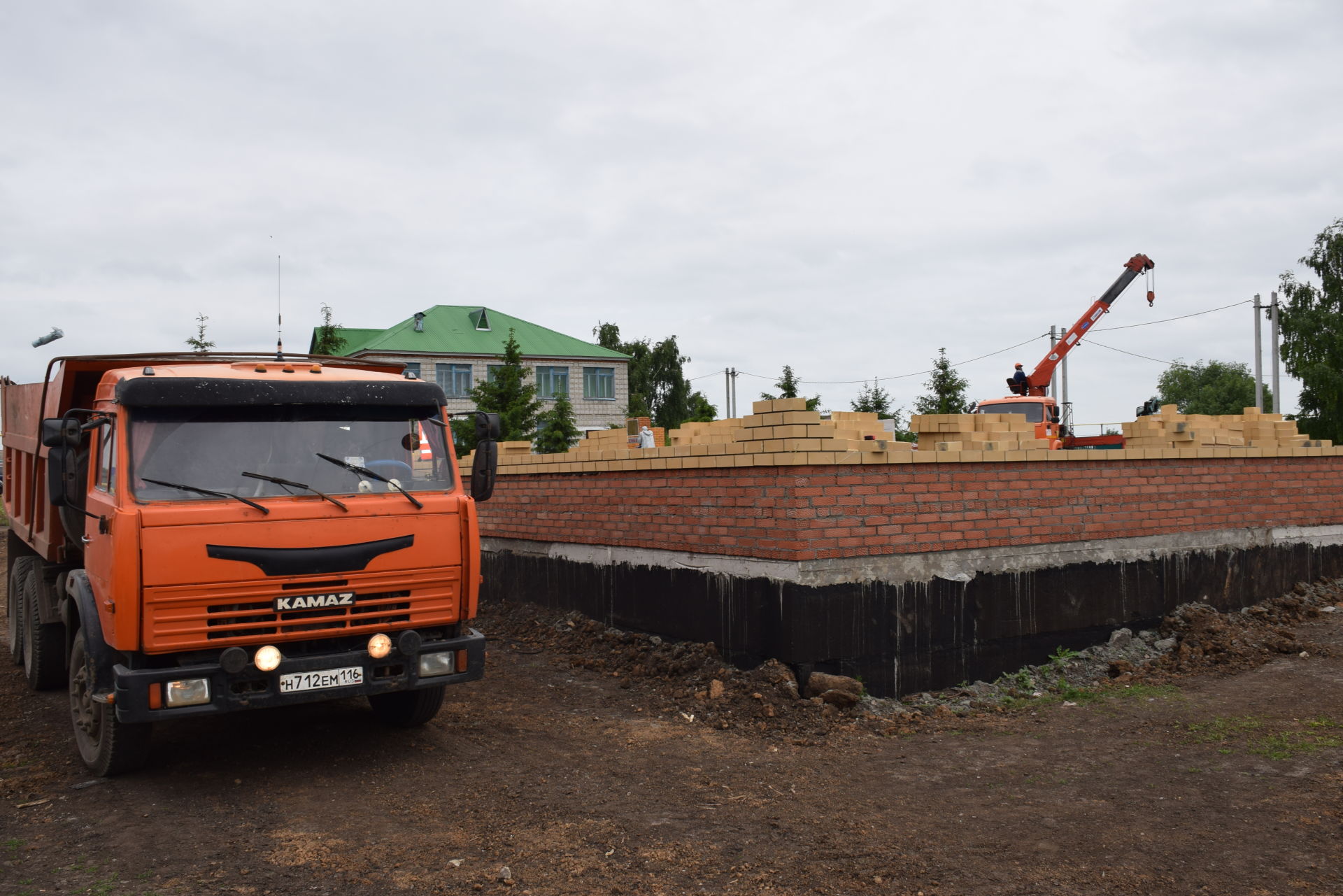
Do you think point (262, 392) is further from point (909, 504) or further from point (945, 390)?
point (945, 390)

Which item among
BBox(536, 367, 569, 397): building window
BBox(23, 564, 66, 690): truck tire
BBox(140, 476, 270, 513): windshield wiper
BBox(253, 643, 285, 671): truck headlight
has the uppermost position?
BBox(536, 367, 569, 397): building window

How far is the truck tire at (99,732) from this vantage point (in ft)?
18.7

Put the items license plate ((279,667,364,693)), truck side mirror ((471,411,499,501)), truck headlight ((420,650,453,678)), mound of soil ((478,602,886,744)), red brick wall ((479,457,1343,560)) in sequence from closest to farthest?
license plate ((279,667,364,693)), truck headlight ((420,650,453,678)), truck side mirror ((471,411,499,501)), mound of soil ((478,602,886,744)), red brick wall ((479,457,1343,560))

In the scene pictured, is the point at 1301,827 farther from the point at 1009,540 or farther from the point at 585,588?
the point at 585,588

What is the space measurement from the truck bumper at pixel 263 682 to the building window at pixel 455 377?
40.3 metres

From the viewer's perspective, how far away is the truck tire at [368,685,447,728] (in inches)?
262

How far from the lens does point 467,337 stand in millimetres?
47719

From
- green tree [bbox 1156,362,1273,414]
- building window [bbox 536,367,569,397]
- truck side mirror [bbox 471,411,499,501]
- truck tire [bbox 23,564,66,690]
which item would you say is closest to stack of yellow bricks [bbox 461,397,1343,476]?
truck side mirror [bbox 471,411,499,501]

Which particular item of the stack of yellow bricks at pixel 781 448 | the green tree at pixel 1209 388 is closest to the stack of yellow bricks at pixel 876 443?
the stack of yellow bricks at pixel 781 448

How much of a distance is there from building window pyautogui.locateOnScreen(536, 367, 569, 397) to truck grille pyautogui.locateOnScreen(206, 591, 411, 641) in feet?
136

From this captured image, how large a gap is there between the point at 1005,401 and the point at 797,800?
14.8m

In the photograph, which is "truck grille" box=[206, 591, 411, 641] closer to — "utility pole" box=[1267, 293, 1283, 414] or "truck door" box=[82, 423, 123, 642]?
"truck door" box=[82, 423, 123, 642]

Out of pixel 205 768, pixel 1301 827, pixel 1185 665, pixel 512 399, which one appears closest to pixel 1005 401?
pixel 1185 665

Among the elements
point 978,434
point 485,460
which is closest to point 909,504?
point 978,434
